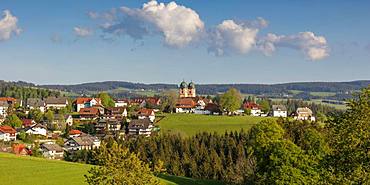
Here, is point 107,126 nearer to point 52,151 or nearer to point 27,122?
point 27,122

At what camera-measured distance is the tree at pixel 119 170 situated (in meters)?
20.6

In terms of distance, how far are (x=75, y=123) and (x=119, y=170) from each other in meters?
118

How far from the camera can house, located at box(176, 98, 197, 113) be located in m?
174

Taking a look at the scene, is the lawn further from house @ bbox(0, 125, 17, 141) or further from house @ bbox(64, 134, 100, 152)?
house @ bbox(0, 125, 17, 141)

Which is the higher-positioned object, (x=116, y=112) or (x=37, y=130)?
(x=116, y=112)

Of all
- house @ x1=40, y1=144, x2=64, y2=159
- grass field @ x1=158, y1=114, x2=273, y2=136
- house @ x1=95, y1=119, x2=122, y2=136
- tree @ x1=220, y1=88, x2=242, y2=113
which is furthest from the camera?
tree @ x1=220, y1=88, x2=242, y2=113

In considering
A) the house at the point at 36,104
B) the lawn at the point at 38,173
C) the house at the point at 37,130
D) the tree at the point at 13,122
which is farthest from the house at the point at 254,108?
the lawn at the point at 38,173

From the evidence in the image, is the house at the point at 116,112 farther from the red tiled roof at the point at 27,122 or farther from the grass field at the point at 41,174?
the grass field at the point at 41,174

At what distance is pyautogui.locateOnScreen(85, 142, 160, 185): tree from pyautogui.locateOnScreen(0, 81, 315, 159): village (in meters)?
70.0

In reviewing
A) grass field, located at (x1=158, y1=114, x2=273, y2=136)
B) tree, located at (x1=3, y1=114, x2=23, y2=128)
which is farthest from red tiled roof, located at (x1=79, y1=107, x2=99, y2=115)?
tree, located at (x1=3, y1=114, x2=23, y2=128)

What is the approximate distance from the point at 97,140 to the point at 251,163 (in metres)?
59.7

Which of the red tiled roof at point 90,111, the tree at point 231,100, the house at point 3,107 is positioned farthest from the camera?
the house at point 3,107

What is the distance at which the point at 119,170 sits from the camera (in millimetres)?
20688

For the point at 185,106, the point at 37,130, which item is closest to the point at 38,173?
the point at 37,130
